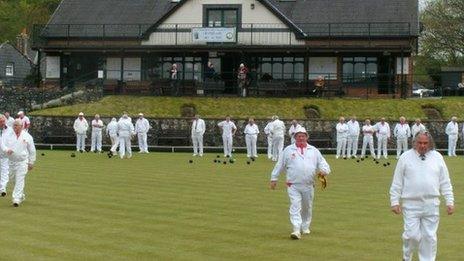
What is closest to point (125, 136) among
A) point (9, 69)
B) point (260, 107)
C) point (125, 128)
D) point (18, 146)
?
point (125, 128)

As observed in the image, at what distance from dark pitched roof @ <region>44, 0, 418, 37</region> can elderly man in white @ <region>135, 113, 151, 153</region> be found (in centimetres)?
1518

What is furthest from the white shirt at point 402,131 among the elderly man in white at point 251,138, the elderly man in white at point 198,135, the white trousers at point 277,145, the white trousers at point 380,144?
the elderly man in white at point 198,135

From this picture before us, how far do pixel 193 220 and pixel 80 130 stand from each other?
27.0 m

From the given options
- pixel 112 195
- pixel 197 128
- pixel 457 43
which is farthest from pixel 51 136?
pixel 457 43

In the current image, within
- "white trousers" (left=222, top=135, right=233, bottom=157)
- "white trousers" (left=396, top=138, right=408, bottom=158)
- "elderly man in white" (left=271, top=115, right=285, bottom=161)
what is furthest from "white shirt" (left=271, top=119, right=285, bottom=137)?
"white trousers" (left=396, top=138, right=408, bottom=158)

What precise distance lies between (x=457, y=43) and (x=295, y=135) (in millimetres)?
63881

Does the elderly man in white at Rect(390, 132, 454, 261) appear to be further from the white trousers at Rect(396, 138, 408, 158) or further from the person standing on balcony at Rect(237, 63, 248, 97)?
the person standing on balcony at Rect(237, 63, 248, 97)

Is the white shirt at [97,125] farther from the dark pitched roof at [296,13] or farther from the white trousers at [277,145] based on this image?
the dark pitched roof at [296,13]

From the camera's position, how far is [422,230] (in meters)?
12.2

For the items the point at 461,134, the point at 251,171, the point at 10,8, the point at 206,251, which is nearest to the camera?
the point at 206,251

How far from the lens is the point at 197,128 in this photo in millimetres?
42062

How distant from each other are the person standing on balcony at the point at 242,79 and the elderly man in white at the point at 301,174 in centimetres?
3673

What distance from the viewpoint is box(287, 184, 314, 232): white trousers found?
15453 millimetres

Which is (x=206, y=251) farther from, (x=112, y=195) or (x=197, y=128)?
(x=197, y=128)
